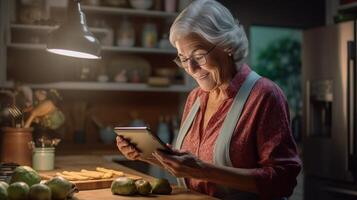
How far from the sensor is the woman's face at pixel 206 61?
2.00m

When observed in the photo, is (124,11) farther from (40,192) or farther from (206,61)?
(40,192)

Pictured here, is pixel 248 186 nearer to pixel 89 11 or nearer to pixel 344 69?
pixel 344 69

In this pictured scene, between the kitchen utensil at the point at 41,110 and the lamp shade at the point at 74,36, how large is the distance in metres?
0.53

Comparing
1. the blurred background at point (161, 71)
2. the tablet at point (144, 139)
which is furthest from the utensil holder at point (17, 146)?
the tablet at point (144, 139)

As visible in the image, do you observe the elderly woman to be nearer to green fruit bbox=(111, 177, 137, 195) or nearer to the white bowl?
green fruit bbox=(111, 177, 137, 195)

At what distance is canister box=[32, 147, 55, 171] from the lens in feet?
8.31

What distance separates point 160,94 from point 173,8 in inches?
30.4

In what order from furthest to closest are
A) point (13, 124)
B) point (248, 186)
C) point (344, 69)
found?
point (344, 69) < point (13, 124) < point (248, 186)

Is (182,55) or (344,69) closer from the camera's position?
(182,55)

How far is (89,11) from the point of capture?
4398 millimetres

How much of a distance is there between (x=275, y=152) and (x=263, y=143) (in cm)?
6

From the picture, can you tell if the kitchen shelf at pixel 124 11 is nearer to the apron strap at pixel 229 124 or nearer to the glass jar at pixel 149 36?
the glass jar at pixel 149 36

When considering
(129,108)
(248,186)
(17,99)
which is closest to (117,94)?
(129,108)

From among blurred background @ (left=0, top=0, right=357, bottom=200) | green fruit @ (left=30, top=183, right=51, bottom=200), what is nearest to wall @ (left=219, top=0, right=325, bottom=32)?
blurred background @ (left=0, top=0, right=357, bottom=200)
